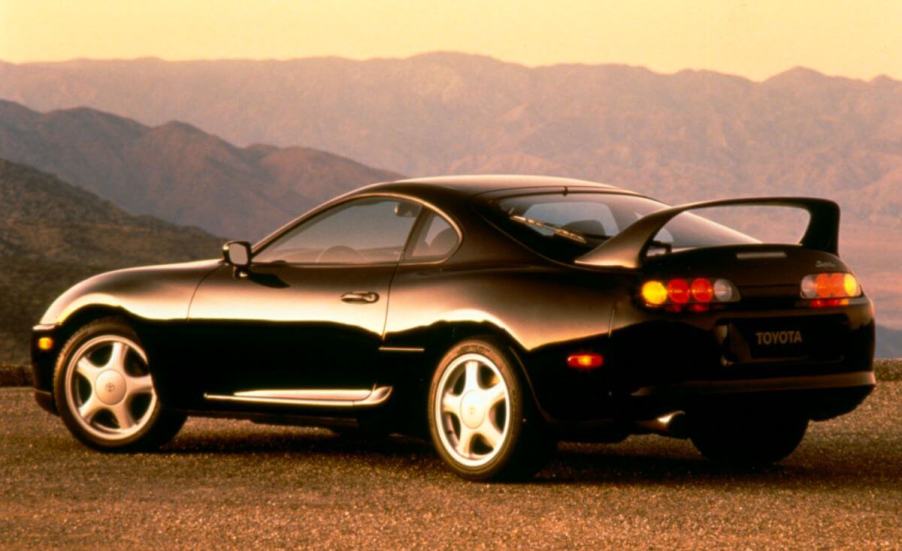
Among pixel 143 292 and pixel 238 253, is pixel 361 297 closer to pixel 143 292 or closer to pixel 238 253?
pixel 238 253

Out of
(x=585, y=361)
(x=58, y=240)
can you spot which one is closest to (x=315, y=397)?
(x=585, y=361)

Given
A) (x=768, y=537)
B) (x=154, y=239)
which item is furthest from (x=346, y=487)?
(x=154, y=239)

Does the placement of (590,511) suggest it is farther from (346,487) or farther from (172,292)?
(172,292)

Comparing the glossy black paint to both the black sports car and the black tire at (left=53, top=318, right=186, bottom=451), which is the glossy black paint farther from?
the black tire at (left=53, top=318, right=186, bottom=451)

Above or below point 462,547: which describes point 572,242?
above

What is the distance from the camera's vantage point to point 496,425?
788 cm

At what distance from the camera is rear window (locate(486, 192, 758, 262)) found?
7984mm

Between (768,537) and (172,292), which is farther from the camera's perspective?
(172,292)

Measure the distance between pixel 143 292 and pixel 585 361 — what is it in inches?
109

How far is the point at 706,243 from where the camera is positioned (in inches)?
314

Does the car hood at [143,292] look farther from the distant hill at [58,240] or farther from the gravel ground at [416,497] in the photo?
the distant hill at [58,240]

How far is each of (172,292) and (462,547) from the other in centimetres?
341

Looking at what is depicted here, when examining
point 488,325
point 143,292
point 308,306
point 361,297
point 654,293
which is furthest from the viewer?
point 143,292

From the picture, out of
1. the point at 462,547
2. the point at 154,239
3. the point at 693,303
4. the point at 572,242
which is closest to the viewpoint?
the point at 462,547
